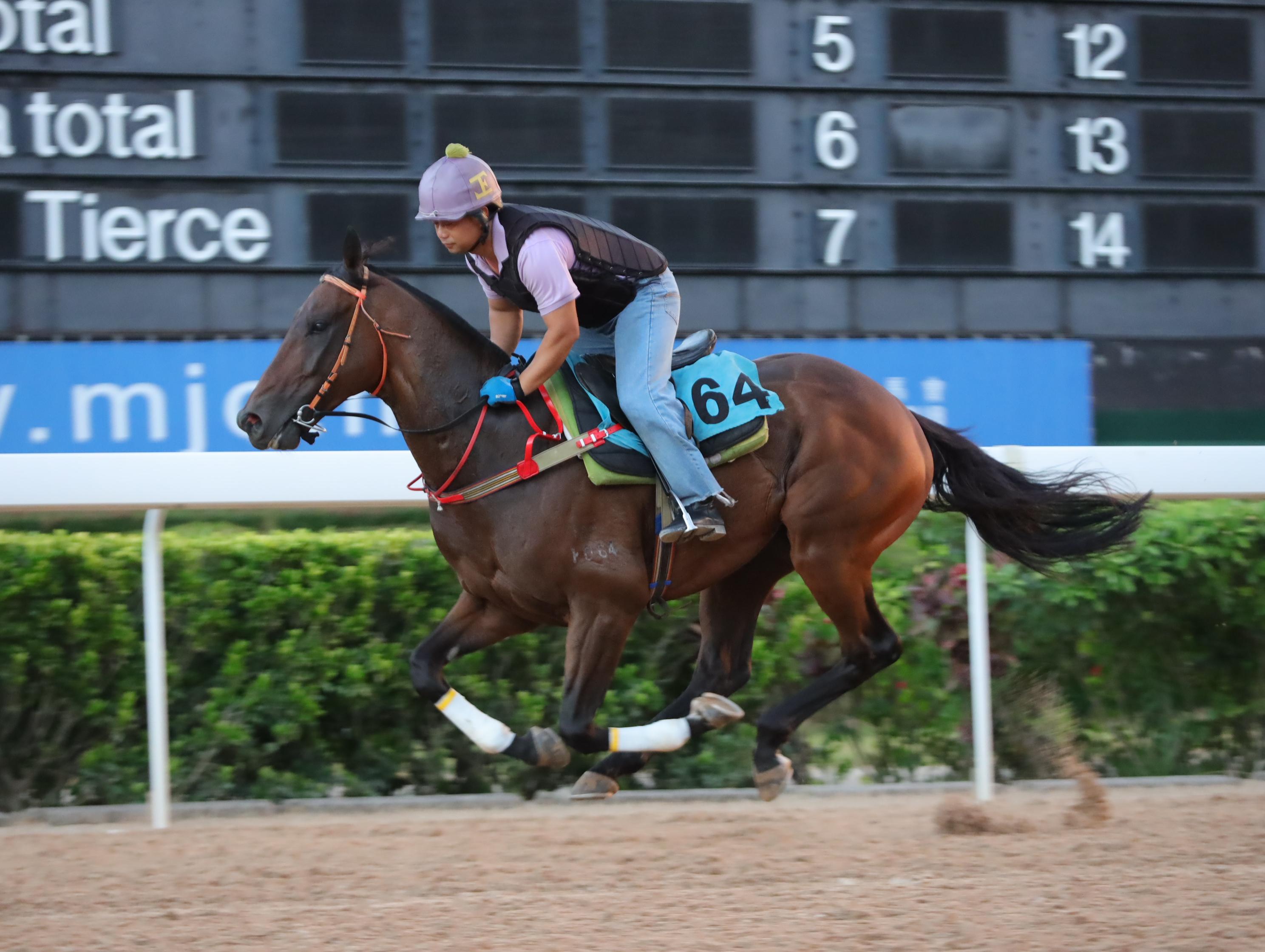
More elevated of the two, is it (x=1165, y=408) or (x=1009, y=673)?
(x=1165, y=408)

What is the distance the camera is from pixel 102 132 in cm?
755

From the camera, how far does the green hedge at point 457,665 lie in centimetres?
468

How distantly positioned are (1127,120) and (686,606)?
5160mm

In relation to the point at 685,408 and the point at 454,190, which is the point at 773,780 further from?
the point at 454,190

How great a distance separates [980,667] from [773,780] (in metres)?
1.25

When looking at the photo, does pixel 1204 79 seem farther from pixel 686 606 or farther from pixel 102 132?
pixel 102 132

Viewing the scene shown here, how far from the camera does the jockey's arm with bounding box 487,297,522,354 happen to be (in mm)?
3793

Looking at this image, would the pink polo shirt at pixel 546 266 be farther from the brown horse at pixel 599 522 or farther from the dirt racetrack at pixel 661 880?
the dirt racetrack at pixel 661 880

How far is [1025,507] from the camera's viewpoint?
163 inches

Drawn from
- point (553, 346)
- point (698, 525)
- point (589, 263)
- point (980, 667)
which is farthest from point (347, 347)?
point (980, 667)

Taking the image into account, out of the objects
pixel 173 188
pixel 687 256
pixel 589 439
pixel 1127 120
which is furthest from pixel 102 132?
pixel 1127 120

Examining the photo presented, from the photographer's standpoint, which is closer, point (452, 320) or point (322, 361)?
point (322, 361)

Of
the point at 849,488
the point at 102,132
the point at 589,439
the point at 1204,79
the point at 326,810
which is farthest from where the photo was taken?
the point at 1204,79

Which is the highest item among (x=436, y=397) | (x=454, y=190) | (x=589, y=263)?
(x=454, y=190)
